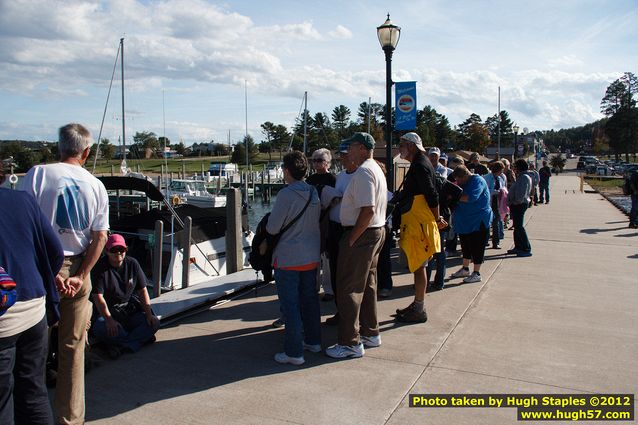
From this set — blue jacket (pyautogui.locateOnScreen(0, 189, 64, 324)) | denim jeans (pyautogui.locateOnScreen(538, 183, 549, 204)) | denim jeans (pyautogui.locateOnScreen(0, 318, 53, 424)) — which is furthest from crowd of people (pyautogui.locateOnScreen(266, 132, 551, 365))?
denim jeans (pyautogui.locateOnScreen(538, 183, 549, 204))

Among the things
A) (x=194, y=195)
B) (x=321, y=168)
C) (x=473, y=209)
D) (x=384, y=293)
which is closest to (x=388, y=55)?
(x=473, y=209)

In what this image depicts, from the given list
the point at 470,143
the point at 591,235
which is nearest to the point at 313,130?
the point at 470,143

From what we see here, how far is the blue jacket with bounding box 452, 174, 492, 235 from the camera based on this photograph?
266 inches

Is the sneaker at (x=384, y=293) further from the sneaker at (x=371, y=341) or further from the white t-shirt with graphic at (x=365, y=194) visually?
the white t-shirt with graphic at (x=365, y=194)

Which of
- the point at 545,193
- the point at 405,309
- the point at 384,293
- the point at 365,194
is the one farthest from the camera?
the point at 545,193

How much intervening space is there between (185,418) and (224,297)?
2820mm

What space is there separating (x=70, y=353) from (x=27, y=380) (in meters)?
0.54

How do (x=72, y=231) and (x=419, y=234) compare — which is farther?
(x=419, y=234)

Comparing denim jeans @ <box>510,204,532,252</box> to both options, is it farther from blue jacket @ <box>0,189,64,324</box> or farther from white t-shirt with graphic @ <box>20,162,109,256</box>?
blue jacket @ <box>0,189,64,324</box>

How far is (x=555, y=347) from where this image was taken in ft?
15.4

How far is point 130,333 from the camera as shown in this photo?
4.66 m

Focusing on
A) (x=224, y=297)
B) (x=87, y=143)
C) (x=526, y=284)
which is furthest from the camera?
(x=526, y=284)

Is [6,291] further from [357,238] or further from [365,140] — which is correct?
[365,140]

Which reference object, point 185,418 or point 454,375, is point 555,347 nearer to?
point 454,375
